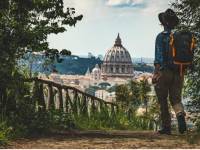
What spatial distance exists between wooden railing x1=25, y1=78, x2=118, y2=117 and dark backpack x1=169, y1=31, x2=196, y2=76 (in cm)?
239

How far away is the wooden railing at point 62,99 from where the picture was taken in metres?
10.9

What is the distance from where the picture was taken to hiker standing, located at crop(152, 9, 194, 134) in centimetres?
944

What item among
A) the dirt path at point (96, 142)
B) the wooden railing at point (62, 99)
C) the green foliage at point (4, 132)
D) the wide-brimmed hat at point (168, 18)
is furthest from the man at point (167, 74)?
the green foliage at point (4, 132)

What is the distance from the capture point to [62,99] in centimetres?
1254

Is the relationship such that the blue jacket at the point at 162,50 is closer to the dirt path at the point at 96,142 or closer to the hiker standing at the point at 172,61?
the hiker standing at the point at 172,61

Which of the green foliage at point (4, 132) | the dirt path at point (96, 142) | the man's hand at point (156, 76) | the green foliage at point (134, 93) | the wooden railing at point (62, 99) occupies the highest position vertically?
the green foliage at point (134, 93)

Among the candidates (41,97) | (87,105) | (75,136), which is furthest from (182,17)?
(75,136)

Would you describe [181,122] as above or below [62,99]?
below

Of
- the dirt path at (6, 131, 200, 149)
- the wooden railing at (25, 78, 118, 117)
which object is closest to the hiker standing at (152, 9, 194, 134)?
the dirt path at (6, 131, 200, 149)

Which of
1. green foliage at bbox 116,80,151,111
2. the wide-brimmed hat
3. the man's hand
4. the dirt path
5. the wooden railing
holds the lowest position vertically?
the dirt path

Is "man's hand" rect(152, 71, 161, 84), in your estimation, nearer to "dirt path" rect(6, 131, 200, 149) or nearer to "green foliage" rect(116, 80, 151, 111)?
"dirt path" rect(6, 131, 200, 149)

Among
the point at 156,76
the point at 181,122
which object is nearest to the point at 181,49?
the point at 156,76

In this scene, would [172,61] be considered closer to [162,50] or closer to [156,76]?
[162,50]

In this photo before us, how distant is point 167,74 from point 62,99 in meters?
3.41
